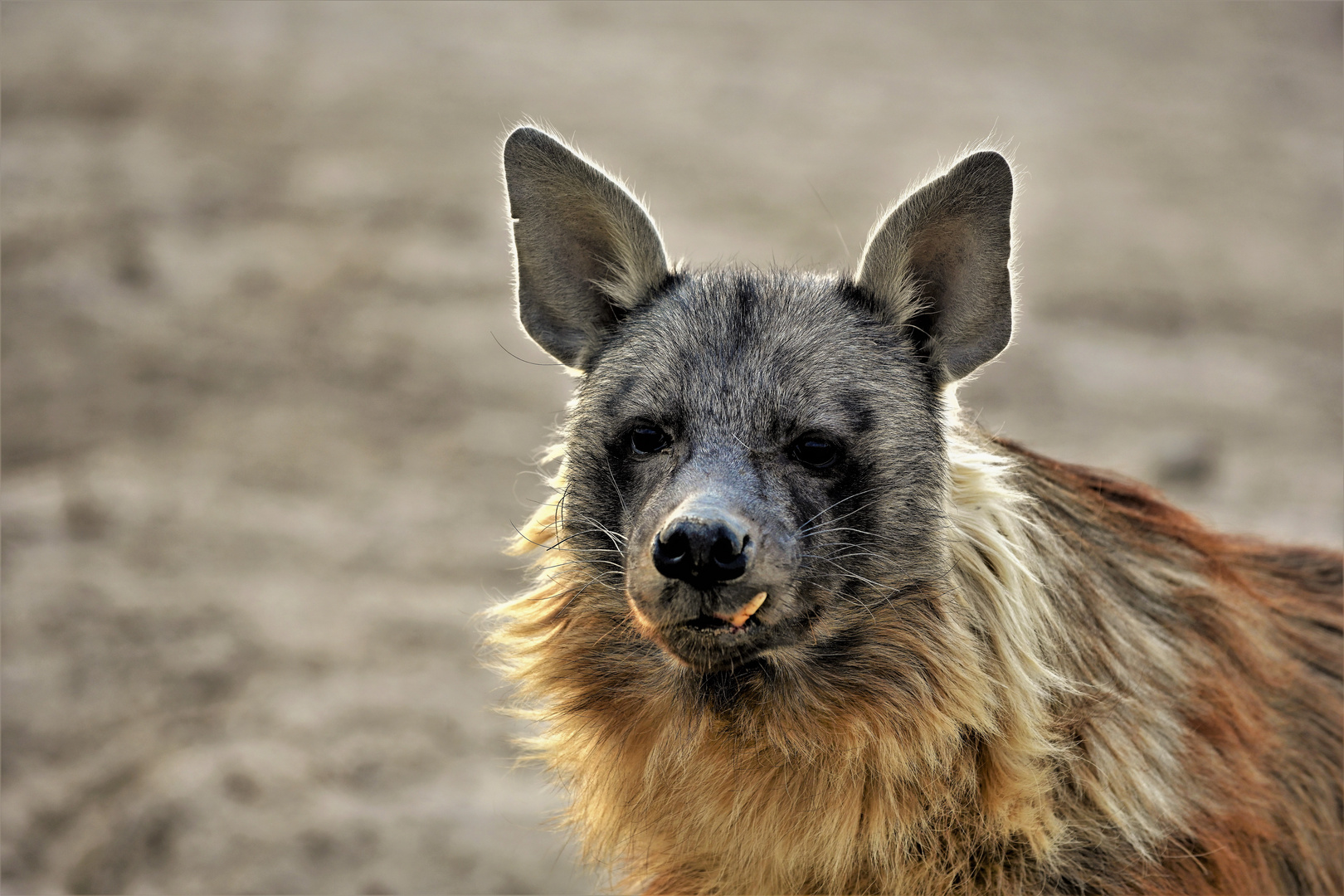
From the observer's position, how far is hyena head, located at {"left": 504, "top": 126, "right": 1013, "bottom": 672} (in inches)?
114

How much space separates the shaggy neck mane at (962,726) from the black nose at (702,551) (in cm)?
41

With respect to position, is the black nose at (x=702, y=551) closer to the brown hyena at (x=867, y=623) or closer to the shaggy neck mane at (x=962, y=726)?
the brown hyena at (x=867, y=623)

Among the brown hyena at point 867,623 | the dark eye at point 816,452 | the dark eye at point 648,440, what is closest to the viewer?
the brown hyena at point 867,623

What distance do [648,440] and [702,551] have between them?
60 cm

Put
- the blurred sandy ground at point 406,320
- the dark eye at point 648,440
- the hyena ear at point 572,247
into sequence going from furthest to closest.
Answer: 1. the blurred sandy ground at point 406,320
2. the hyena ear at point 572,247
3. the dark eye at point 648,440

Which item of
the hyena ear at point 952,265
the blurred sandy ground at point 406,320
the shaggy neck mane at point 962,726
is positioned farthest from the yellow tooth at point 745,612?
the blurred sandy ground at point 406,320

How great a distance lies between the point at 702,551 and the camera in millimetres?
2740

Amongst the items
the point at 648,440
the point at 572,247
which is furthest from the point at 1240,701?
the point at 572,247

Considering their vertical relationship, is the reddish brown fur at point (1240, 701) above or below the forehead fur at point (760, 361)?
below

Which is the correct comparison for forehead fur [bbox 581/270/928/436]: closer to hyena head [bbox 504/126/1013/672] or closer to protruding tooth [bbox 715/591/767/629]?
hyena head [bbox 504/126/1013/672]

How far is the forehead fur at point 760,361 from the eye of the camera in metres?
A: 3.14

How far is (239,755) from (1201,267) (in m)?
10.6

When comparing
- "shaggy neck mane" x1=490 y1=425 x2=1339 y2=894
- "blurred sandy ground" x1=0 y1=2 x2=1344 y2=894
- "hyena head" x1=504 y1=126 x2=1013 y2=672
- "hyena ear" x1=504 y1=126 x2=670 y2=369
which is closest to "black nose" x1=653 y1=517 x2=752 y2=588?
"hyena head" x1=504 y1=126 x2=1013 y2=672

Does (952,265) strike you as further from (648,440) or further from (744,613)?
(744,613)
